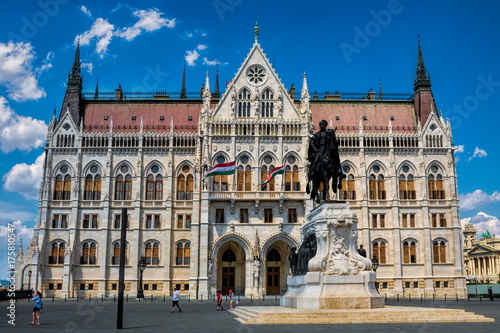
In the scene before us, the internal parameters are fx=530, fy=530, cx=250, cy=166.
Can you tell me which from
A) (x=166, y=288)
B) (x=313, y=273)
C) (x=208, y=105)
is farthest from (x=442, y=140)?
(x=313, y=273)

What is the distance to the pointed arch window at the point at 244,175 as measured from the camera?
195 feet

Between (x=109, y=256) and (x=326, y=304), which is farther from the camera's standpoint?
(x=109, y=256)

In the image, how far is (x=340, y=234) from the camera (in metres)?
24.5

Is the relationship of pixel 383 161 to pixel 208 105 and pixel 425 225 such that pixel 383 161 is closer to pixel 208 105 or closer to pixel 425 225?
pixel 425 225

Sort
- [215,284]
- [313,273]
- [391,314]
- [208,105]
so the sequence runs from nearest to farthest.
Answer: [391,314] → [313,273] → [215,284] → [208,105]

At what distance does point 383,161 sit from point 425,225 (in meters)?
8.93

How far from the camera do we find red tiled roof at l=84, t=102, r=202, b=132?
6550cm

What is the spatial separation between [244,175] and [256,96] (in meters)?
9.34

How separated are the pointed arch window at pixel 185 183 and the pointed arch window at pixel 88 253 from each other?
11238mm

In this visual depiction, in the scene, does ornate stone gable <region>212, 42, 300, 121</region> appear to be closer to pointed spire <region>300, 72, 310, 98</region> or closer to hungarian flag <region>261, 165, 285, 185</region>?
pointed spire <region>300, 72, 310, 98</region>

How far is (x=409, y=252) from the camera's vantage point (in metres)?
62.2

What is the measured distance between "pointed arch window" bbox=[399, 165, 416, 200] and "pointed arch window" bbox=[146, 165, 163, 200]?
28710 millimetres

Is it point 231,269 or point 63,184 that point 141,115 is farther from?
point 231,269

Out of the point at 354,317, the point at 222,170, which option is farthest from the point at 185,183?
the point at 354,317
